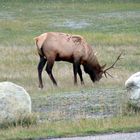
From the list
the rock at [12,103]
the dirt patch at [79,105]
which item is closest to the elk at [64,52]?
the dirt patch at [79,105]

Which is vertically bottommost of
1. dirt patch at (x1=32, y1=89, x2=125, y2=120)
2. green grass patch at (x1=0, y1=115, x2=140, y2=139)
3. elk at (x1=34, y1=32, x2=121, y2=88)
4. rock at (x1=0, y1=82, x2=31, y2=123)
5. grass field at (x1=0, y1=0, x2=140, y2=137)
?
grass field at (x1=0, y1=0, x2=140, y2=137)

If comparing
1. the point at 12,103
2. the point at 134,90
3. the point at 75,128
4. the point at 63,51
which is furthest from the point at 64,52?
the point at 75,128

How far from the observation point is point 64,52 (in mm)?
22406

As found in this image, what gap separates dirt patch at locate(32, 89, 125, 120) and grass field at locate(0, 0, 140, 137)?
139cm

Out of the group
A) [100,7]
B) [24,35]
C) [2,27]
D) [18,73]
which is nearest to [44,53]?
[18,73]

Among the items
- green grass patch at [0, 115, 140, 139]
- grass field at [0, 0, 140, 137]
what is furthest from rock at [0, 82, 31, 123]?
grass field at [0, 0, 140, 137]

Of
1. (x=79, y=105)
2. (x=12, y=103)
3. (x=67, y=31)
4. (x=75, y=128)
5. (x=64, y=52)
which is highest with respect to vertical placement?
(x=12, y=103)

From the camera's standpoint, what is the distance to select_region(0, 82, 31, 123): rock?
12812 millimetres

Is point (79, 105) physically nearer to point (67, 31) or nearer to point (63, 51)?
point (63, 51)

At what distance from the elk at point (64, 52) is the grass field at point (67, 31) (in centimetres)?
47

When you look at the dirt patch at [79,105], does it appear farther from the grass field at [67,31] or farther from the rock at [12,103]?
the grass field at [67,31]

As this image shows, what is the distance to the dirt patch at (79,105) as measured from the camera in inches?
560

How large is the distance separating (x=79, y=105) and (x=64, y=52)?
719 centimetres

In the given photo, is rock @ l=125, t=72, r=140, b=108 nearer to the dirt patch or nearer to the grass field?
the dirt patch
